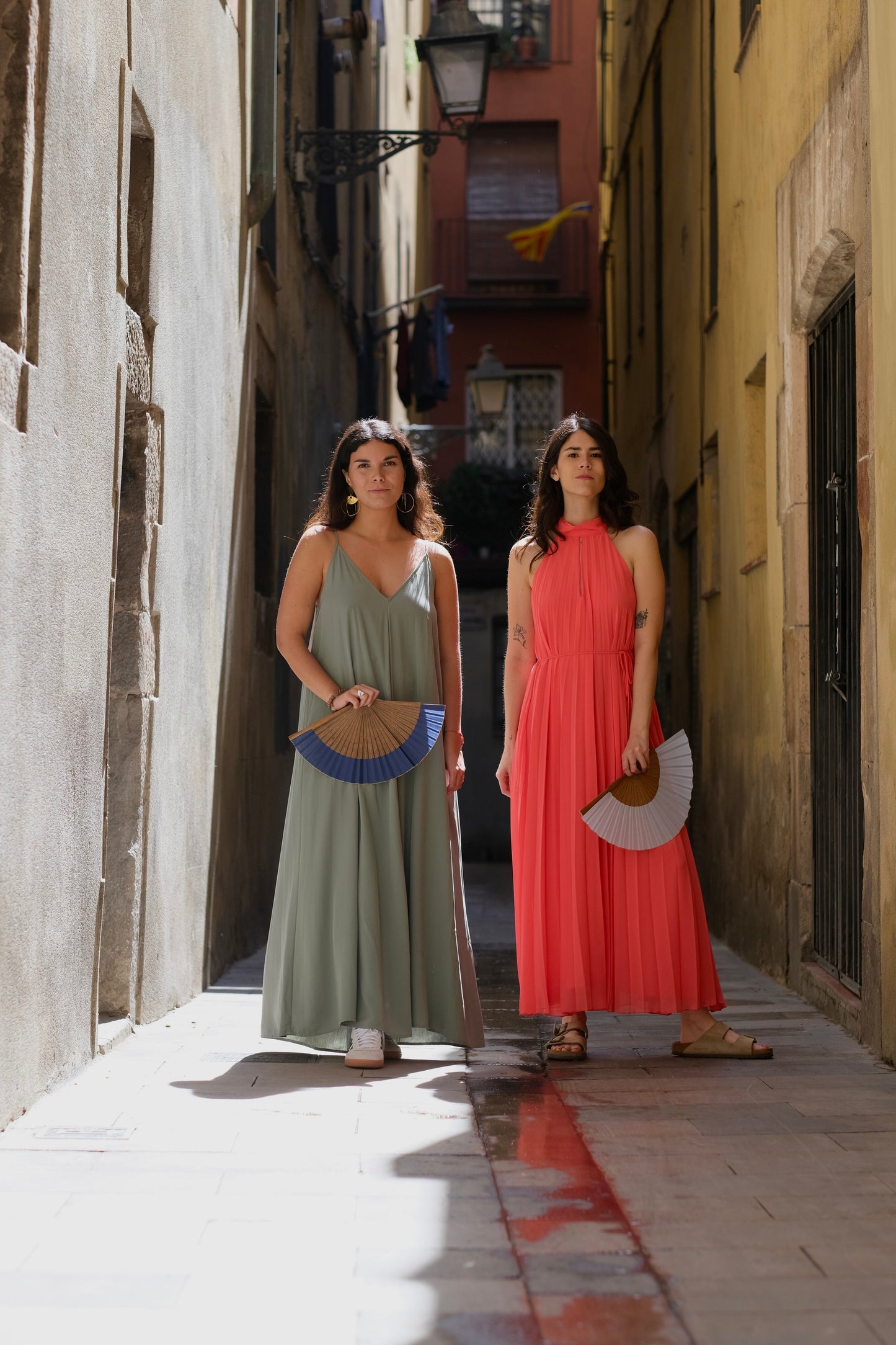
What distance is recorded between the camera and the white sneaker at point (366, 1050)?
188 inches

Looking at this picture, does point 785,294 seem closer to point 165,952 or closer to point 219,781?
point 219,781

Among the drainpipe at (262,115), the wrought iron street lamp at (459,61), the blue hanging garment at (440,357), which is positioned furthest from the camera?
the blue hanging garment at (440,357)

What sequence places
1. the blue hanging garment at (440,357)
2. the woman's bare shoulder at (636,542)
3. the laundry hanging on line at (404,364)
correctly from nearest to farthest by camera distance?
1. the woman's bare shoulder at (636,542)
2. the laundry hanging on line at (404,364)
3. the blue hanging garment at (440,357)

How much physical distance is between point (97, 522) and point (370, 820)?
121 centimetres

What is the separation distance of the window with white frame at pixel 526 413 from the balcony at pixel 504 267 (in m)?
1.15

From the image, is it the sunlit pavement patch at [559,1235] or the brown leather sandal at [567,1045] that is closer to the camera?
the sunlit pavement patch at [559,1235]

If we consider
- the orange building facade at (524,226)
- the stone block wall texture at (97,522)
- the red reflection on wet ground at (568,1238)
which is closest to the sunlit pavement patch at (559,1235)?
the red reflection on wet ground at (568,1238)

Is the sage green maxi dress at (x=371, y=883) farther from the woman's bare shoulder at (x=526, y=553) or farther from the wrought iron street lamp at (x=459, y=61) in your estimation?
the wrought iron street lamp at (x=459, y=61)

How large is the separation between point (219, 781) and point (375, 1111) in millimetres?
3614

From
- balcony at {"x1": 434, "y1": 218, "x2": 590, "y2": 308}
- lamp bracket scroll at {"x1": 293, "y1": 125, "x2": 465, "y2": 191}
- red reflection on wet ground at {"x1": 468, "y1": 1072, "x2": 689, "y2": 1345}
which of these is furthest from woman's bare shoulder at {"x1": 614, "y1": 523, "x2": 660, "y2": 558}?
balcony at {"x1": 434, "y1": 218, "x2": 590, "y2": 308}

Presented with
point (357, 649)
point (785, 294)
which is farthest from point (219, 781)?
point (785, 294)

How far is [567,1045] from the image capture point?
4.98m

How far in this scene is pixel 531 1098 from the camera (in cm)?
435

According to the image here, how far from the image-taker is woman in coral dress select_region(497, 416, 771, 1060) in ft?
16.3
